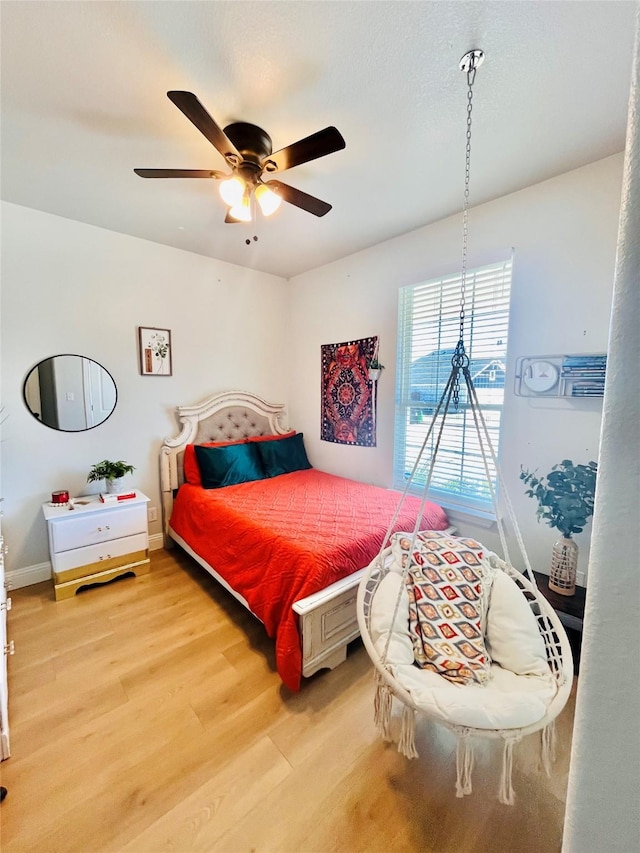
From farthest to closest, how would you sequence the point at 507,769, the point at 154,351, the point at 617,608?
the point at 154,351 → the point at 507,769 → the point at 617,608

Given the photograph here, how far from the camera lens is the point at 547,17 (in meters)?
1.16

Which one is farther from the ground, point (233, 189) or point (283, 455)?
point (233, 189)

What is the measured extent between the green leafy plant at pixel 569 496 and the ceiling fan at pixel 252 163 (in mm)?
1916

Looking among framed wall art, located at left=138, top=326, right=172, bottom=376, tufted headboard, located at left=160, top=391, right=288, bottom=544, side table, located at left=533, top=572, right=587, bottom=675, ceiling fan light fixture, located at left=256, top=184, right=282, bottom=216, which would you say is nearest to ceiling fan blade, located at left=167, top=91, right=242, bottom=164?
ceiling fan light fixture, located at left=256, top=184, right=282, bottom=216

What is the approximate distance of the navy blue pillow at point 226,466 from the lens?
2883mm

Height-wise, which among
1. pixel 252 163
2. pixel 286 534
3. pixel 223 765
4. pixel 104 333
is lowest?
pixel 223 765

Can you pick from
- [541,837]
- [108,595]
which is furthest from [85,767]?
[541,837]

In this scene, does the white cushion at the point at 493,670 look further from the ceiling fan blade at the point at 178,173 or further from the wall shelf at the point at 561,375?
the ceiling fan blade at the point at 178,173

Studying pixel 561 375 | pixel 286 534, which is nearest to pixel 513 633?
pixel 286 534

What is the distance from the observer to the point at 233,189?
1.62 meters

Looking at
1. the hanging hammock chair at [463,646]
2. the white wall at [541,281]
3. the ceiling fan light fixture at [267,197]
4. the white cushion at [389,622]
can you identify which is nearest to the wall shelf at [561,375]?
the white wall at [541,281]

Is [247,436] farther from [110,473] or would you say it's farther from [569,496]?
[569,496]

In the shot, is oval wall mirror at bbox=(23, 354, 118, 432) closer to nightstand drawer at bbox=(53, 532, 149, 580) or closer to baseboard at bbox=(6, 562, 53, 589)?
nightstand drawer at bbox=(53, 532, 149, 580)

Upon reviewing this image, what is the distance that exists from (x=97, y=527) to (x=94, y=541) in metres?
0.10
